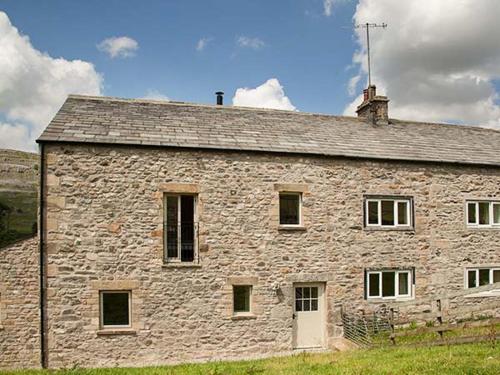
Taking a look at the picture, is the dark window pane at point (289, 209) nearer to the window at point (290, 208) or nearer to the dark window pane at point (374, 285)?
the window at point (290, 208)

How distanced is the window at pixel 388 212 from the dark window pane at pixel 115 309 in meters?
7.84

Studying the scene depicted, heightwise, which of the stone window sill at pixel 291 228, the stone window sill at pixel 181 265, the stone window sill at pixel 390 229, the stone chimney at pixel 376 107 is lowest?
the stone window sill at pixel 181 265

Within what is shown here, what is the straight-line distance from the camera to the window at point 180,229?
12.5 metres

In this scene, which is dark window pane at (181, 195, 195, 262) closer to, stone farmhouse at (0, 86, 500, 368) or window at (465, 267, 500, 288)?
stone farmhouse at (0, 86, 500, 368)

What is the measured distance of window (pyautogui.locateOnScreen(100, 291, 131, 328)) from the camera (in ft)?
39.0

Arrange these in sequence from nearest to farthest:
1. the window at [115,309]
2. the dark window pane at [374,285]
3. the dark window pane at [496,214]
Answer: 1. the window at [115,309]
2. the dark window pane at [374,285]
3. the dark window pane at [496,214]

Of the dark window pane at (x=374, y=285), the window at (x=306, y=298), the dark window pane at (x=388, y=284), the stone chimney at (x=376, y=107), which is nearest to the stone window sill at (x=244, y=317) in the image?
the window at (x=306, y=298)

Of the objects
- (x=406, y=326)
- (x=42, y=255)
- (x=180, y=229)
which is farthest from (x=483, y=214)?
(x=42, y=255)

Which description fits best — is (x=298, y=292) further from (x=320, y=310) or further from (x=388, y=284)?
(x=388, y=284)

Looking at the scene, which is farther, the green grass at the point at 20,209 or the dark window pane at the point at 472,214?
the green grass at the point at 20,209

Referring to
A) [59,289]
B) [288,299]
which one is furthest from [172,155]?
[288,299]

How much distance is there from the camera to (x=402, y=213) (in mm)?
14320

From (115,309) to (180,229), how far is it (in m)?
2.85

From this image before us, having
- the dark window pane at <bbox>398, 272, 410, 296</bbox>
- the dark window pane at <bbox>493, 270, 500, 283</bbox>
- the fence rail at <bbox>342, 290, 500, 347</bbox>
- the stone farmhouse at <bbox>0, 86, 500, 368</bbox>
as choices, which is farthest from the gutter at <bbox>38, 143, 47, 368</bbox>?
the dark window pane at <bbox>493, 270, 500, 283</bbox>
